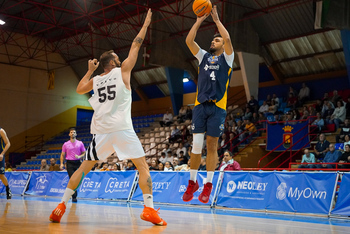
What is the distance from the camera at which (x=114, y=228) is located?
16.2ft

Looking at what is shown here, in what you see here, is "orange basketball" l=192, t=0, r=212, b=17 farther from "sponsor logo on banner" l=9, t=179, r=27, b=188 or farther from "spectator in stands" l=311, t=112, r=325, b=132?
"sponsor logo on banner" l=9, t=179, r=27, b=188

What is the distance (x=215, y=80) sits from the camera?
6.17m

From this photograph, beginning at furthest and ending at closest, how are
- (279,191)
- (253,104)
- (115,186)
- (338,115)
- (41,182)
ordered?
(253,104) < (338,115) < (41,182) < (115,186) < (279,191)

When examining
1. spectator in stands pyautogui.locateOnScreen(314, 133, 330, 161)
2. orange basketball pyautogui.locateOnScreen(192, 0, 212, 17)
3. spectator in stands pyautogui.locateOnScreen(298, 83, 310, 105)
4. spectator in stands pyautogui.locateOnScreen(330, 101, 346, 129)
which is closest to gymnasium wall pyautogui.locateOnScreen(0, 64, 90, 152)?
spectator in stands pyautogui.locateOnScreen(298, 83, 310, 105)

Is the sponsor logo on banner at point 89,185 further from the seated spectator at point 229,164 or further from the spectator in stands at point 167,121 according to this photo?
the spectator in stands at point 167,121

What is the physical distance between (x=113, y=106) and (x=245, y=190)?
17.8 ft

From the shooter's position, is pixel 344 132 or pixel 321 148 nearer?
pixel 321 148

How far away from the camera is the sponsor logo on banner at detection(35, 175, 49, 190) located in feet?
51.0

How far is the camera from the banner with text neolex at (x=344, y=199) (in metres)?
8.30

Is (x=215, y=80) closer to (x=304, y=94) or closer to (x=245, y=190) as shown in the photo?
(x=245, y=190)

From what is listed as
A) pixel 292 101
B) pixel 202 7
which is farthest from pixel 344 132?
pixel 202 7

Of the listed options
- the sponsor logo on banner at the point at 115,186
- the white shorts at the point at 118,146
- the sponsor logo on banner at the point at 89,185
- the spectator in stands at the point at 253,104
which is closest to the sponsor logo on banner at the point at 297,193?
the white shorts at the point at 118,146

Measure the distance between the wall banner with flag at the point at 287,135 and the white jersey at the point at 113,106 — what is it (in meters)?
11.9

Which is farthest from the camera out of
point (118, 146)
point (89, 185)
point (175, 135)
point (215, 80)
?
point (175, 135)
